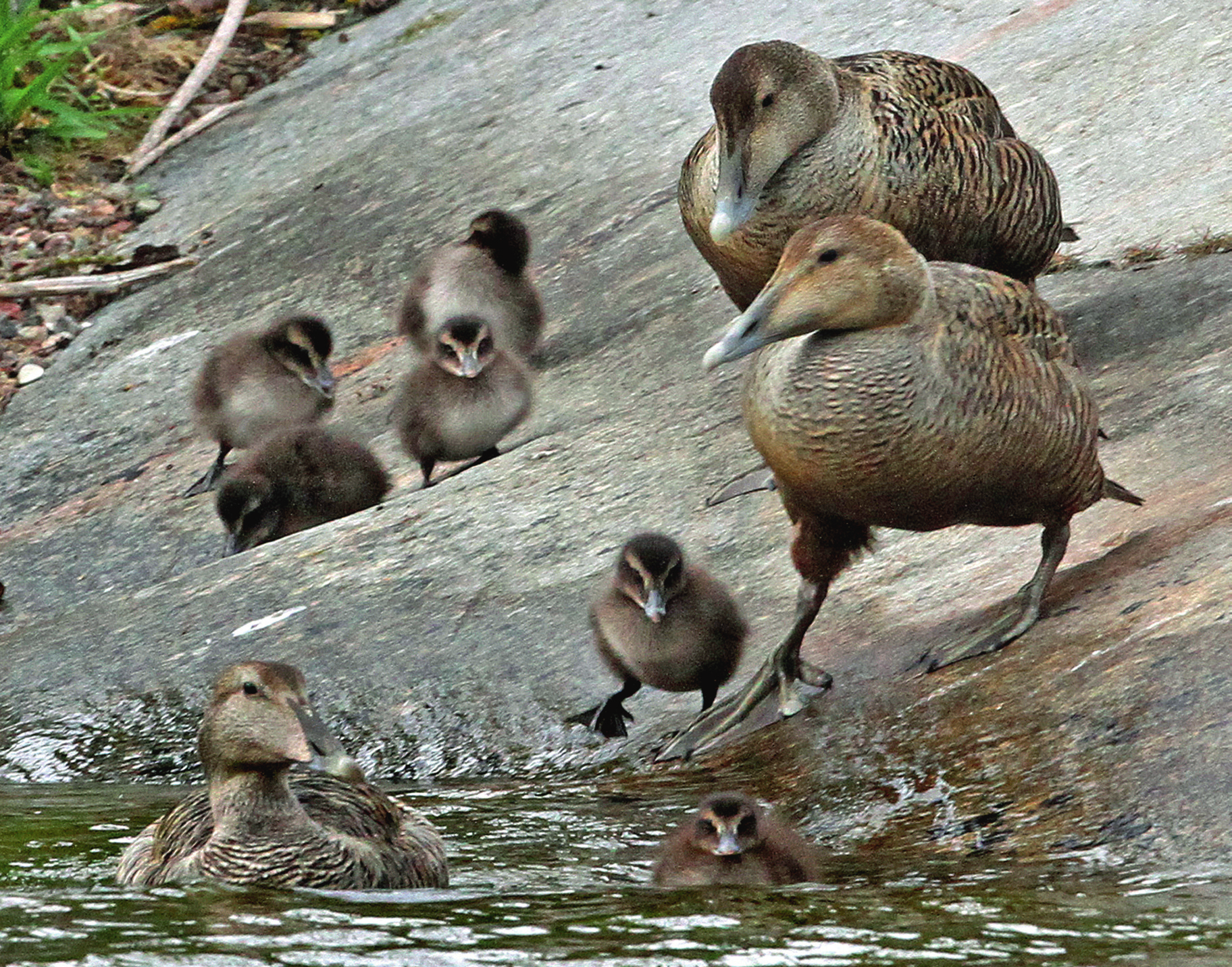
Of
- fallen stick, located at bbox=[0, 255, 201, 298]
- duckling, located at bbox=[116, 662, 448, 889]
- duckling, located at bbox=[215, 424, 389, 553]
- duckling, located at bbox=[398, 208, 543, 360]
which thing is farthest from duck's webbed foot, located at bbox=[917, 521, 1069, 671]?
fallen stick, located at bbox=[0, 255, 201, 298]

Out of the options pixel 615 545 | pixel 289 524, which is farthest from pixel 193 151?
pixel 615 545

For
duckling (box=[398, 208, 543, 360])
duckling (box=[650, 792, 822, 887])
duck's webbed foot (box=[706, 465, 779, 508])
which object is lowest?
duck's webbed foot (box=[706, 465, 779, 508])

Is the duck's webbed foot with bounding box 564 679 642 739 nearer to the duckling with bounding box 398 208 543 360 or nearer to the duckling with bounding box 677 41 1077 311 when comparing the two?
the duckling with bounding box 677 41 1077 311

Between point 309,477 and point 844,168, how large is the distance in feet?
9.44

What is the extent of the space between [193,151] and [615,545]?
5.86 meters

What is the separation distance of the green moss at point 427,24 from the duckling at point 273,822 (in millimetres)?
7962

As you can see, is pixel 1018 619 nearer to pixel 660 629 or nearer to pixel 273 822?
pixel 660 629

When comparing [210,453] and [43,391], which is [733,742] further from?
[43,391]

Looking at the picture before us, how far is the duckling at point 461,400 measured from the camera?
8.17m

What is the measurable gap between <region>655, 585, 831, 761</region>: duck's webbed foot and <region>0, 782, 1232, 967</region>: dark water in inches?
39.0

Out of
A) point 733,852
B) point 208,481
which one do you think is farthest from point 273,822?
point 208,481

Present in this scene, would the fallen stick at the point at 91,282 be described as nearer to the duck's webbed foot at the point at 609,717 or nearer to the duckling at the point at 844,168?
the duckling at the point at 844,168

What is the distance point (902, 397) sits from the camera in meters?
4.86

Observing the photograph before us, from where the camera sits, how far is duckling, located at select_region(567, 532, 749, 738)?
5.69 meters
